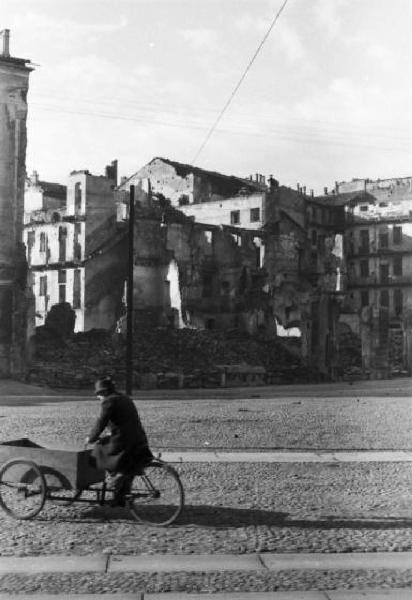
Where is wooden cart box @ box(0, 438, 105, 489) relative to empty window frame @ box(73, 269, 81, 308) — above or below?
below

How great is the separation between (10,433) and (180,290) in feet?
114

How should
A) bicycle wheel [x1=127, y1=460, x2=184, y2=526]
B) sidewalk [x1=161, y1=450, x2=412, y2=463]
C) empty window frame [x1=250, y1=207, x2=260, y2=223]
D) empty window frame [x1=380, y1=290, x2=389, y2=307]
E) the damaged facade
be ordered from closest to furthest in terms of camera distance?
bicycle wheel [x1=127, y1=460, x2=184, y2=526] → sidewalk [x1=161, y1=450, x2=412, y2=463] → the damaged facade → empty window frame [x1=250, y1=207, x2=260, y2=223] → empty window frame [x1=380, y1=290, x2=389, y2=307]

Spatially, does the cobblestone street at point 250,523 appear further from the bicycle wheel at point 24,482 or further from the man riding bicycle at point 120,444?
the man riding bicycle at point 120,444

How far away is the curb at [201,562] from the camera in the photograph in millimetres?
6234

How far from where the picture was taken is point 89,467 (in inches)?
310

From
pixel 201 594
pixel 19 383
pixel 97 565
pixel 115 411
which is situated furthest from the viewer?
pixel 19 383

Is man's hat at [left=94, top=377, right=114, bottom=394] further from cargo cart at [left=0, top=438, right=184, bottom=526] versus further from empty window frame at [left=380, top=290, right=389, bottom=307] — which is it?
empty window frame at [left=380, top=290, right=389, bottom=307]

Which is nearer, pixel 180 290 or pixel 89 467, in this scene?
pixel 89 467

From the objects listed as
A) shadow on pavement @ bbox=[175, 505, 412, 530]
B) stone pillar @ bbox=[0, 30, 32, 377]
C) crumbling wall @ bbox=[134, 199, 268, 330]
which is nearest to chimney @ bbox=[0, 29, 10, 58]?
stone pillar @ bbox=[0, 30, 32, 377]

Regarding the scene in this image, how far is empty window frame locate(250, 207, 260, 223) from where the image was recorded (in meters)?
61.7

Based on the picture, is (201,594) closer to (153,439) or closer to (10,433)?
(153,439)

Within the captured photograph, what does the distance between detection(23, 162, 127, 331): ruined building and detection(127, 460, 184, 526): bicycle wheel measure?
42683 mm

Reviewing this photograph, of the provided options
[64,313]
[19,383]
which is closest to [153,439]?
[19,383]

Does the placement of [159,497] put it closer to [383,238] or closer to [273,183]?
[273,183]
